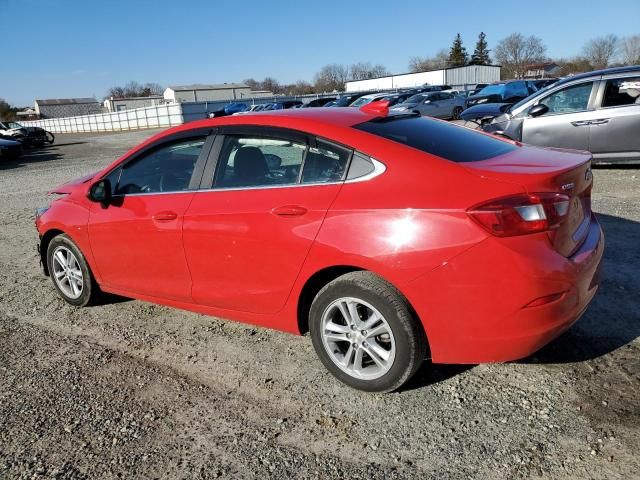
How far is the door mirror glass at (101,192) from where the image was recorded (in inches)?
157

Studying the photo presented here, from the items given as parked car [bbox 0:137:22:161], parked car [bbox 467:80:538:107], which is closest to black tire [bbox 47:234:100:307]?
parked car [bbox 0:137:22:161]

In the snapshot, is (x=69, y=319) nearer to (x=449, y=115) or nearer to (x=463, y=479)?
(x=463, y=479)

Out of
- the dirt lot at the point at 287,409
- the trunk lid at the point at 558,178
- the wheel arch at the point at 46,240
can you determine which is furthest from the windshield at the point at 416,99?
the trunk lid at the point at 558,178

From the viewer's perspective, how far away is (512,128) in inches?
353

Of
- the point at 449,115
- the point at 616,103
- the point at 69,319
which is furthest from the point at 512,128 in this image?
the point at 449,115

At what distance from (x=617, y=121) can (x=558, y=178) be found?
6.50 meters

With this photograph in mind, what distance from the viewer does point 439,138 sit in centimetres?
317

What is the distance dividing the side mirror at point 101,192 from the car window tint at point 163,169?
75 mm

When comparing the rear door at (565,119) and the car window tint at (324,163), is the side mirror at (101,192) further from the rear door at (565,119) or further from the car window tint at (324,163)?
the rear door at (565,119)

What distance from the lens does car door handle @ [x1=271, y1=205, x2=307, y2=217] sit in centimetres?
295

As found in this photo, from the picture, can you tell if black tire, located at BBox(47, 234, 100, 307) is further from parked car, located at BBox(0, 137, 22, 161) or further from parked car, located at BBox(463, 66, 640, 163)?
parked car, located at BBox(0, 137, 22, 161)

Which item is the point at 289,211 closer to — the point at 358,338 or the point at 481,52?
the point at 358,338

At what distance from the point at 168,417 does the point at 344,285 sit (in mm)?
1260

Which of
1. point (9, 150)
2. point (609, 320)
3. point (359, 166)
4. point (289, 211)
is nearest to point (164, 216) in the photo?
point (289, 211)
